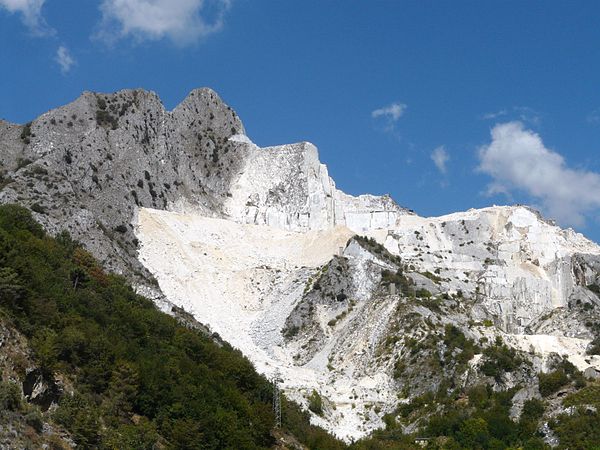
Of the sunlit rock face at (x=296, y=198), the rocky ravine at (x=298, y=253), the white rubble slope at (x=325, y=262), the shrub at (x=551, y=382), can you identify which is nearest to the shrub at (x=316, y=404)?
the rocky ravine at (x=298, y=253)

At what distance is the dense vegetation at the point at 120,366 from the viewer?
115 ft

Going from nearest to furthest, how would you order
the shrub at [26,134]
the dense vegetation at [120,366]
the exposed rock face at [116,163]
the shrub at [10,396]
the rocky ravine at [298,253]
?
the shrub at [10,396], the dense vegetation at [120,366], the rocky ravine at [298,253], the exposed rock face at [116,163], the shrub at [26,134]

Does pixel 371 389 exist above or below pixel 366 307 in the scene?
below

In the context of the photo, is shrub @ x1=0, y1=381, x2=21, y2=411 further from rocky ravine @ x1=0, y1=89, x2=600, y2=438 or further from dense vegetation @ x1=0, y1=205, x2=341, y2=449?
rocky ravine @ x1=0, y1=89, x2=600, y2=438

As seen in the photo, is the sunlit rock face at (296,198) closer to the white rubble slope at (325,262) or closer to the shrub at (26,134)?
the white rubble slope at (325,262)

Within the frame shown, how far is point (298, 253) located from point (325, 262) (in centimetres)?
565

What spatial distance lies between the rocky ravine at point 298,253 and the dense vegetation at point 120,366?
1567cm

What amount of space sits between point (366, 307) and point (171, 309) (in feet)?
57.4

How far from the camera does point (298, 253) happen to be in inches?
3730

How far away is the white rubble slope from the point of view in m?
72.8

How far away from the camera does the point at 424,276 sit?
91.8 m

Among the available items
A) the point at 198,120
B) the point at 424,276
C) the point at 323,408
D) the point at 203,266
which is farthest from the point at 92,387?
the point at 198,120

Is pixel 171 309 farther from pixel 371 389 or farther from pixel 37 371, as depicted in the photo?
pixel 37 371

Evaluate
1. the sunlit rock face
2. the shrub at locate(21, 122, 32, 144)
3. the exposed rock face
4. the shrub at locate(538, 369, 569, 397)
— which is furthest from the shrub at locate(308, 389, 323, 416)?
the sunlit rock face
